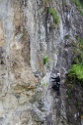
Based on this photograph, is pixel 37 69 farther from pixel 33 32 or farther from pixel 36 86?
pixel 33 32

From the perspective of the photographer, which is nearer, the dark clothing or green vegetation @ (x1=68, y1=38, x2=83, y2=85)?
the dark clothing

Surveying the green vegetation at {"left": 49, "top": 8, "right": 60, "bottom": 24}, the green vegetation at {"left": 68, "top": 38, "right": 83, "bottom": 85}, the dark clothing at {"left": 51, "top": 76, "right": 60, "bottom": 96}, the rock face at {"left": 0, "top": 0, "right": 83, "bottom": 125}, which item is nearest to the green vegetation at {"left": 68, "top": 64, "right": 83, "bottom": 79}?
the green vegetation at {"left": 68, "top": 38, "right": 83, "bottom": 85}

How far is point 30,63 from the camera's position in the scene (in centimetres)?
690

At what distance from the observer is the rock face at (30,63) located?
6559mm

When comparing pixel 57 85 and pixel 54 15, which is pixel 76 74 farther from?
pixel 54 15

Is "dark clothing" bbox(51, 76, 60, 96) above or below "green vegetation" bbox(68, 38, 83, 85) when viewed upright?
below

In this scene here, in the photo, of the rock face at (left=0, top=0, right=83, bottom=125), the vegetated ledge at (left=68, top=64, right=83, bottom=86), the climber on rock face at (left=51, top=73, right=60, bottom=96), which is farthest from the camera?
the vegetated ledge at (left=68, top=64, right=83, bottom=86)

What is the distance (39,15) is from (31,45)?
0.94 metres

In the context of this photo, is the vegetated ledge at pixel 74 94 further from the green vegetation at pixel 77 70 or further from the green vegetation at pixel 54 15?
the green vegetation at pixel 54 15

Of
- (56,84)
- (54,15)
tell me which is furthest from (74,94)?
(54,15)

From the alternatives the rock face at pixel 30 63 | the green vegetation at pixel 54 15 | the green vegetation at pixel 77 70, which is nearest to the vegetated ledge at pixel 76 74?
the green vegetation at pixel 77 70

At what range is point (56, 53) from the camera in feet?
24.5

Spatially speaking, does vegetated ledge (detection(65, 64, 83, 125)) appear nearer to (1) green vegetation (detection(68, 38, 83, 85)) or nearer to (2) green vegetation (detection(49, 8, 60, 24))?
(1) green vegetation (detection(68, 38, 83, 85))

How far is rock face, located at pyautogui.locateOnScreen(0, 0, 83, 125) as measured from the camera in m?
6.56
